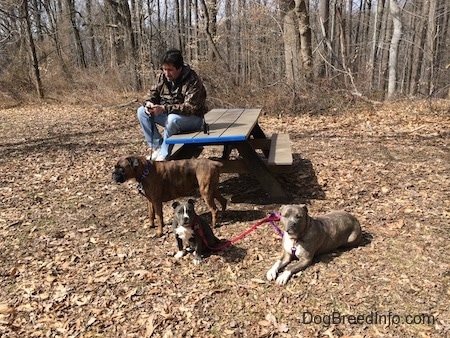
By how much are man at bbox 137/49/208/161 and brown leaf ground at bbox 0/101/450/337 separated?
1075mm

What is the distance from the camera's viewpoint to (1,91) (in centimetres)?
1584

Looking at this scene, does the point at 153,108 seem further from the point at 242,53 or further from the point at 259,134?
the point at 242,53

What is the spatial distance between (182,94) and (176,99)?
13 centimetres

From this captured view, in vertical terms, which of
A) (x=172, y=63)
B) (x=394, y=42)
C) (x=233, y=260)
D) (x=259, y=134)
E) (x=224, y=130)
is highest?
(x=394, y=42)

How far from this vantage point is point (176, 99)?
212 inches

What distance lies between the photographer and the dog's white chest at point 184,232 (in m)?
3.71

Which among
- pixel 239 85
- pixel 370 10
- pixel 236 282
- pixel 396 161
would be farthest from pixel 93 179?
pixel 370 10

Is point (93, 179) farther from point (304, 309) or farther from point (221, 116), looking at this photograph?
point (304, 309)

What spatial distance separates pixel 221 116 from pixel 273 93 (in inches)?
213

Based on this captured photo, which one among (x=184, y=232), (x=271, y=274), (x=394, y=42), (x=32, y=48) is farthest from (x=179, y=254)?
(x=32, y=48)

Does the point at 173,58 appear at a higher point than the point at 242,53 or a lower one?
lower

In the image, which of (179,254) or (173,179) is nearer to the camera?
(179,254)

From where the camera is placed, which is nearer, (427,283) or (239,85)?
(427,283)

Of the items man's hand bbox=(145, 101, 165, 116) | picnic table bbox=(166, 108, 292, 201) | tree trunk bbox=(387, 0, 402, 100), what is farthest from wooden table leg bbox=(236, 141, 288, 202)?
tree trunk bbox=(387, 0, 402, 100)
